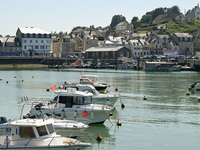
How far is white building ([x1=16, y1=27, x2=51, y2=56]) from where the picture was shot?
168 m

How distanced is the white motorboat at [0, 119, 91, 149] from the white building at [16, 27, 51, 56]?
149m

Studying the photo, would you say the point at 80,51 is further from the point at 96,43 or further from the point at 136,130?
the point at 136,130

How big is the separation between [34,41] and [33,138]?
5987 inches

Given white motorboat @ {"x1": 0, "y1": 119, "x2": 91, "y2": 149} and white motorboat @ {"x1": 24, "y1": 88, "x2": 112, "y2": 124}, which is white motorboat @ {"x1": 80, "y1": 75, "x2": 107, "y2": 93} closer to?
white motorboat @ {"x1": 24, "y1": 88, "x2": 112, "y2": 124}

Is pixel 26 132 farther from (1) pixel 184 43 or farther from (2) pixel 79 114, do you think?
(1) pixel 184 43

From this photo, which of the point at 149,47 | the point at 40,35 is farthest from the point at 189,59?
the point at 40,35

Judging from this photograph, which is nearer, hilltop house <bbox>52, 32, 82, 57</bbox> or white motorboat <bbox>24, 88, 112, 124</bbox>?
white motorboat <bbox>24, 88, 112, 124</bbox>

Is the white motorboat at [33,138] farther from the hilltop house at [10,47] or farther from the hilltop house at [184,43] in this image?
the hilltop house at [184,43]

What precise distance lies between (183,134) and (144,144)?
4.80m

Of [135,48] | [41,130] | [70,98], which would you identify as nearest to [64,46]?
[135,48]

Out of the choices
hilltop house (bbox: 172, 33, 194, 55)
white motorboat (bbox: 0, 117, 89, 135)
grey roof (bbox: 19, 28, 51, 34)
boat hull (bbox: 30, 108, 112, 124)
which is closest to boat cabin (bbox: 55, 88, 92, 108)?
boat hull (bbox: 30, 108, 112, 124)

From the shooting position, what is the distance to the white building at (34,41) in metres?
168

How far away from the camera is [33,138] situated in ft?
66.2

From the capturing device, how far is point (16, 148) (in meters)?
20.2
